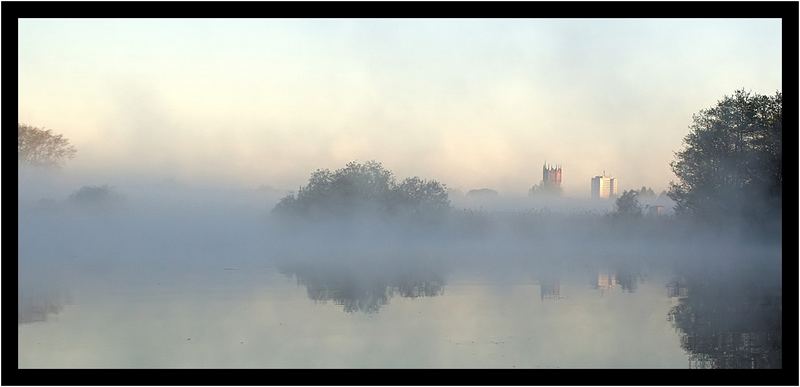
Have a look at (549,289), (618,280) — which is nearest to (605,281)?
(618,280)

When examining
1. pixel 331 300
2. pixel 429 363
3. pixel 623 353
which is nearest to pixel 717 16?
pixel 623 353

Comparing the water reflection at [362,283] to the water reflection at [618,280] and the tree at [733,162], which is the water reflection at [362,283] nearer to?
the water reflection at [618,280]

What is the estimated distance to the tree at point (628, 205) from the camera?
248 ft

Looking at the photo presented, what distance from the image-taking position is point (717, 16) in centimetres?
1404

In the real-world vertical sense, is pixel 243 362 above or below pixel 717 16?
below

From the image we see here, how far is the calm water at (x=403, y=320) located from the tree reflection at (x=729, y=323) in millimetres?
46

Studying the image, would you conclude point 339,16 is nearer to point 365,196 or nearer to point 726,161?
point 726,161

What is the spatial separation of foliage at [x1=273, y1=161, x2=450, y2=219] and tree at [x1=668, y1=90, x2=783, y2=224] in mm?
31706

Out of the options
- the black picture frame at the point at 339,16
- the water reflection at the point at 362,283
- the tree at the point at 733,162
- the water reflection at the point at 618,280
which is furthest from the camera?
the tree at the point at 733,162

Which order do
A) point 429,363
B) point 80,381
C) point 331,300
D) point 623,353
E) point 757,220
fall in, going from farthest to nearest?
1. point 757,220
2. point 331,300
3. point 623,353
4. point 429,363
5. point 80,381

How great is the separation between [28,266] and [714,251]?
153ft

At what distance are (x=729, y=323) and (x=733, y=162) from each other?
44.5 meters

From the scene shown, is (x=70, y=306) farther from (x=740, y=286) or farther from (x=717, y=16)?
(x=740, y=286)

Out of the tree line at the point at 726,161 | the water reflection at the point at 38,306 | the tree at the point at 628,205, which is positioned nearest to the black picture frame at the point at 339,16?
→ the water reflection at the point at 38,306
